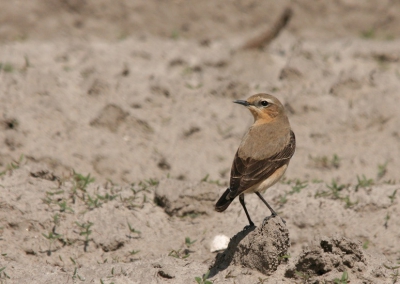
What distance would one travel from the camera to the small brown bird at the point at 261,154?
6.48m

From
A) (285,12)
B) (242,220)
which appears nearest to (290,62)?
(285,12)

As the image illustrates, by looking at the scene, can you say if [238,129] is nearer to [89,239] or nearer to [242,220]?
[242,220]

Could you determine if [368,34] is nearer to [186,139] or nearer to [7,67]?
[186,139]

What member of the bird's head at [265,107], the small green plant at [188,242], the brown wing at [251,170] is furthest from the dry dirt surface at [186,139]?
the bird's head at [265,107]

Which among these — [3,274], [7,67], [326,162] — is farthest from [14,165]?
[326,162]

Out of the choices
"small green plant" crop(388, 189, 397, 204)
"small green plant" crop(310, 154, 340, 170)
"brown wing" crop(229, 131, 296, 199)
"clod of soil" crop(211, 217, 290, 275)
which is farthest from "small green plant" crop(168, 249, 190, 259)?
"small green plant" crop(310, 154, 340, 170)

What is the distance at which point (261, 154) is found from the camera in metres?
6.92

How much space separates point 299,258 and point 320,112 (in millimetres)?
4011

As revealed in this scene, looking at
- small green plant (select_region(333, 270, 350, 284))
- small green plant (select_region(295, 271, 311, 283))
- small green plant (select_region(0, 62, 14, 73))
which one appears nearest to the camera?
small green plant (select_region(333, 270, 350, 284))

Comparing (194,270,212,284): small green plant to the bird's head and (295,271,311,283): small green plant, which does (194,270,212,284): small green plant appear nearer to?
(295,271,311,283): small green plant

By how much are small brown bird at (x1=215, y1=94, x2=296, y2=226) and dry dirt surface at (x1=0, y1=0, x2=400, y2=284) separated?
1.56 ft

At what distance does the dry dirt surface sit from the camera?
21.0ft

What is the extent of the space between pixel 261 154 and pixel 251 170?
0.34 m

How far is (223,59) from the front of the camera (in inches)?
439
